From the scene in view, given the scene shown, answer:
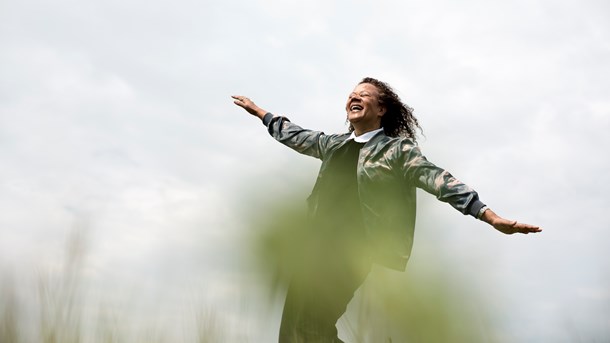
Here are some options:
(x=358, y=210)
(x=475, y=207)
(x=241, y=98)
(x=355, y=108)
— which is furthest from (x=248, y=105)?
(x=475, y=207)

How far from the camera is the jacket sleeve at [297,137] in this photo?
16.3 feet

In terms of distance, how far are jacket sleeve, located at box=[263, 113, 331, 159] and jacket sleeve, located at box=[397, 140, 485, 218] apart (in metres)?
0.71

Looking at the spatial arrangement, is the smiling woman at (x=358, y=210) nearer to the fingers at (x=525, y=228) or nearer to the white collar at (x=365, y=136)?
the white collar at (x=365, y=136)

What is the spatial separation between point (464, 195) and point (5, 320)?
2.73 meters

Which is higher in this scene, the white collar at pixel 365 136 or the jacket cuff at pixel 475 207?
the white collar at pixel 365 136

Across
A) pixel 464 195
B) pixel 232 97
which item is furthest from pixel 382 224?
Answer: pixel 232 97

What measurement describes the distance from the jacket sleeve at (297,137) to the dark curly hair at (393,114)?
267mm

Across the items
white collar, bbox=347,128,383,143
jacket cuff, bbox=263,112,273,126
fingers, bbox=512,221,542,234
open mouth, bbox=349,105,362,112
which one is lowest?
fingers, bbox=512,221,542,234

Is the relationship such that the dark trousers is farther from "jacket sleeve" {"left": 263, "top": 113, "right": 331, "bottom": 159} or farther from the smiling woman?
"jacket sleeve" {"left": 263, "top": 113, "right": 331, "bottom": 159}

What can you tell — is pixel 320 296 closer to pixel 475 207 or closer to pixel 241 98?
pixel 475 207

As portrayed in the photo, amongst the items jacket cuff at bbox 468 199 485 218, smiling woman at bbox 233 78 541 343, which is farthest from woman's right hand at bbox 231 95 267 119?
jacket cuff at bbox 468 199 485 218

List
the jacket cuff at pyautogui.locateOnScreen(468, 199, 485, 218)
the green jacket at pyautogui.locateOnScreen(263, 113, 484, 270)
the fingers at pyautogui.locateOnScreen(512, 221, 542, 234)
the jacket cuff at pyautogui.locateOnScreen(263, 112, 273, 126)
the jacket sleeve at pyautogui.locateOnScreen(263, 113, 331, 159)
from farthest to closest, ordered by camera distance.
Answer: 1. the jacket cuff at pyautogui.locateOnScreen(263, 112, 273, 126)
2. the jacket sleeve at pyautogui.locateOnScreen(263, 113, 331, 159)
3. the green jacket at pyautogui.locateOnScreen(263, 113, 484, 270)
4. the jacket cuff at pyautogui.locateOnScreen(468, 199, 485, 218)
5. the fingers at pyautogui.locateOnScreen(512, 221, 542, 234)

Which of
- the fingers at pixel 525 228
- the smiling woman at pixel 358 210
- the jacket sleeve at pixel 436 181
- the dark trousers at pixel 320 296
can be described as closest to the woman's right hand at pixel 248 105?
the smiling woman at pixel 358 210

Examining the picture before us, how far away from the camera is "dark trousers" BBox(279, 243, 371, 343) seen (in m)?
4.21
